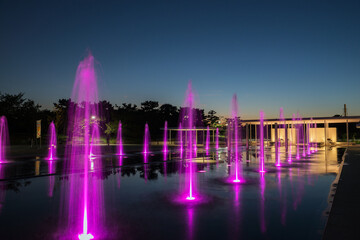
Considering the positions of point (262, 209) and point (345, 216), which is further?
point (262, 209)

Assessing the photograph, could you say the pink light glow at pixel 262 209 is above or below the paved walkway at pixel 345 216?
below

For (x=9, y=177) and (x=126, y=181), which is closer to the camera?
(x=126, y=181)

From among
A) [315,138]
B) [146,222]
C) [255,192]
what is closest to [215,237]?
[146,222]

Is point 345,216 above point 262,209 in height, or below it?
above

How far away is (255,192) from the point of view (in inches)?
329

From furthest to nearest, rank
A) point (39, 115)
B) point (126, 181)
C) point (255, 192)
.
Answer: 1. point (39, 115)
2. point (126, 181)
3. point (255, 192)

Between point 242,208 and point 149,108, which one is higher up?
point 149,108

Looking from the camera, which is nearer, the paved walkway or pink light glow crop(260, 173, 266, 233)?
the paved walkway

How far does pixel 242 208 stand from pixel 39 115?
5478 cm

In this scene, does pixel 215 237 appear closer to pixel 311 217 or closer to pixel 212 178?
pixel 311 217

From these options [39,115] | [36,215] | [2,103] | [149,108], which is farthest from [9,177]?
[149,108]

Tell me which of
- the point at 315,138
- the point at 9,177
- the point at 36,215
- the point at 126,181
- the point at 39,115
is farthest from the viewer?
the point at 39,115

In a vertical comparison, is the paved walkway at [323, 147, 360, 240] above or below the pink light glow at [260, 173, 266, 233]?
above

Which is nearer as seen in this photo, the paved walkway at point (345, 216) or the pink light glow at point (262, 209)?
the paved walkway at point (345, 216)
